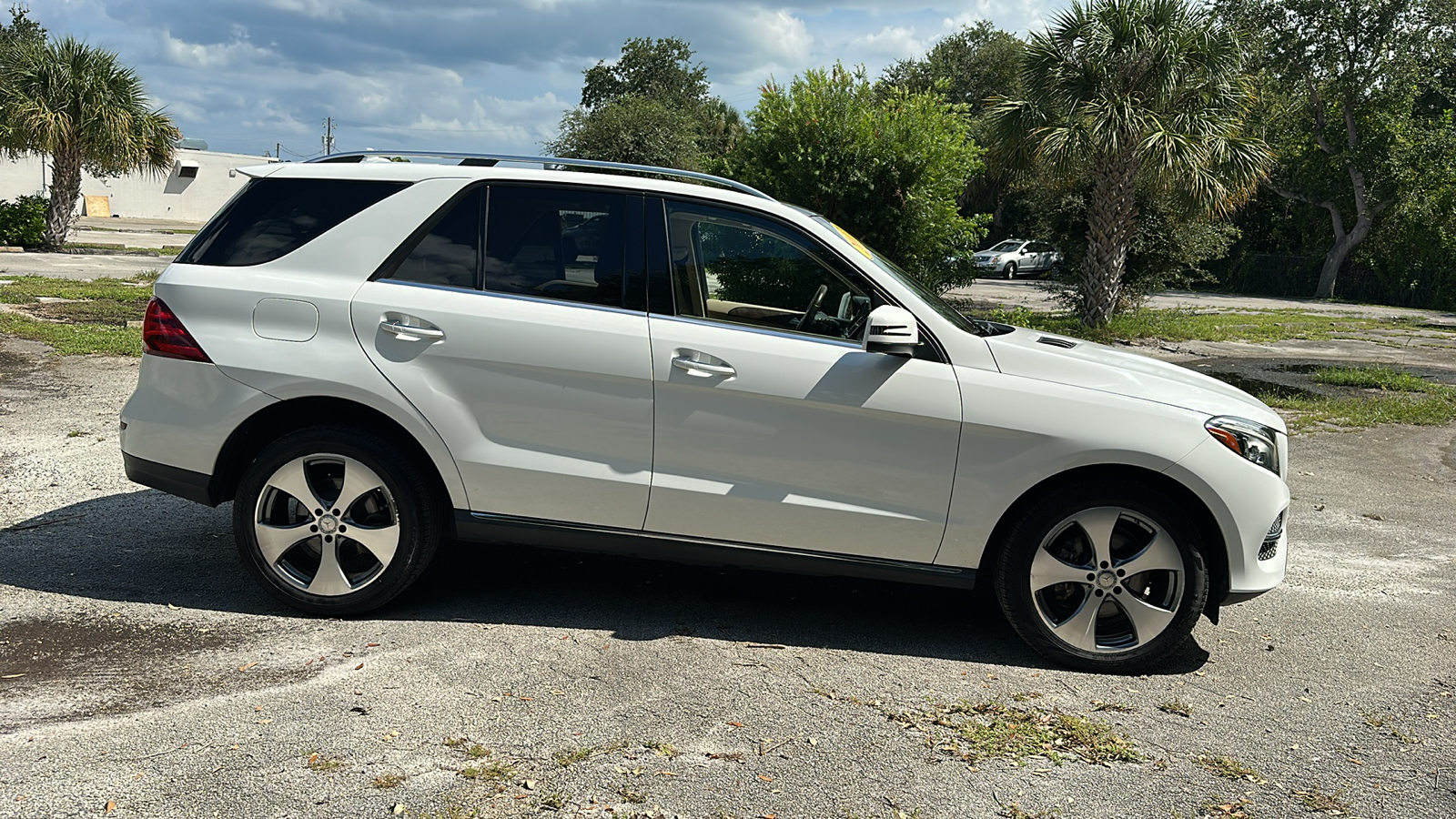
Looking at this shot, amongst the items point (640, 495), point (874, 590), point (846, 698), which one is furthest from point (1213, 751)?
point (640, 495)

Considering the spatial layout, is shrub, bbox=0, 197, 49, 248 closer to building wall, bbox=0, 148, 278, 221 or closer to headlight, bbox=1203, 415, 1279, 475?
Result: headlight, bbox=1203, 415, 1279, 475

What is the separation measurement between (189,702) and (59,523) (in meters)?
2.57

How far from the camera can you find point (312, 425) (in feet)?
15.3

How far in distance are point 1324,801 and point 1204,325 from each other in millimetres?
19948

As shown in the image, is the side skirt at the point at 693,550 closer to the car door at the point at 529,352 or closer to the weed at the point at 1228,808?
the car door at the point at 529,352

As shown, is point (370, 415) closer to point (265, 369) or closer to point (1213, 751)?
point (265, 369)

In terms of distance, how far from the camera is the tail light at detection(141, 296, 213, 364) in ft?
15.2

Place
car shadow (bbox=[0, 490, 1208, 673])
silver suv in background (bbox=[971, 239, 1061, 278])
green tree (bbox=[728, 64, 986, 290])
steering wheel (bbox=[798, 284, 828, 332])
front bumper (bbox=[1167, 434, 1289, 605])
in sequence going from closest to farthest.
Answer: front bumper (bbox=[1167, 434, 1289, 605]) < steering wheel (bbox=[798, 284, 828, 332]) < car shadow (bbox=[0, 490, 1208, 673]) < green tree (bbox=[728, 64, 986, 290]) < silver suv in background (bbox=[971, 239, 1061, 278])

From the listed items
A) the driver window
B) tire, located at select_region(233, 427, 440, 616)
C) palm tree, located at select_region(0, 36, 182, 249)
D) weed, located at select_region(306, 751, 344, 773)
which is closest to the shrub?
palm tree, located at select_region(0, 36, 182, 249)

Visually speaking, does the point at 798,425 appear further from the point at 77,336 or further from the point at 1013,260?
the point at 1013,260

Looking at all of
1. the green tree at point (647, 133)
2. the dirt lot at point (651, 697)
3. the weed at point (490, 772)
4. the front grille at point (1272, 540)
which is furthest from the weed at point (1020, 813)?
the green tree at point (647, 133)

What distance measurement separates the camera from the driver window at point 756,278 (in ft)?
15.0

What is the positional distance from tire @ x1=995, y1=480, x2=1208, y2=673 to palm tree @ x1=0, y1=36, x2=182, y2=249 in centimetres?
2918

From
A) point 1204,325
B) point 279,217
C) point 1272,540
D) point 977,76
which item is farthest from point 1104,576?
point 977,76
